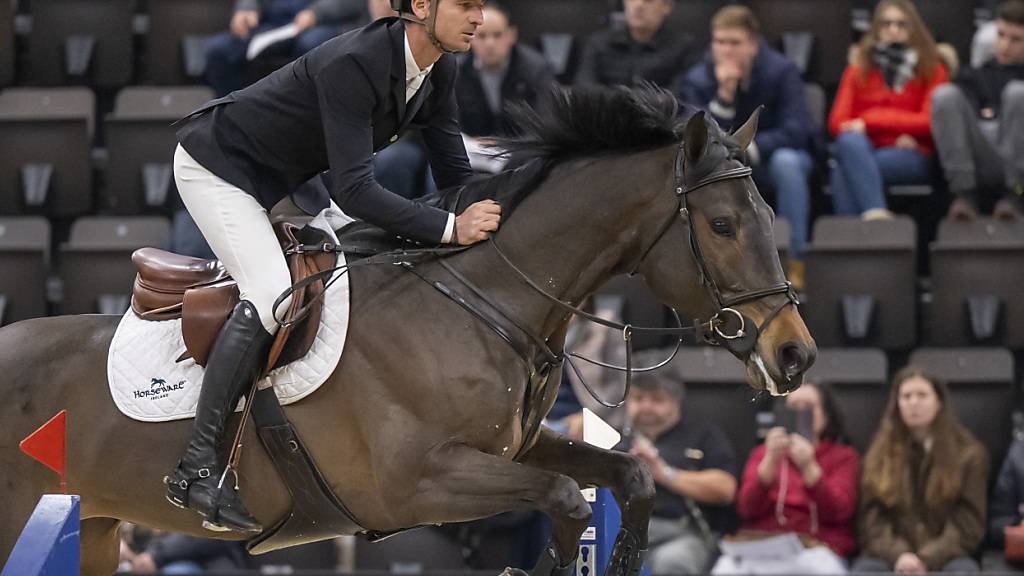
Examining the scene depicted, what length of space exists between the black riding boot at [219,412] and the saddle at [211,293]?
7cm

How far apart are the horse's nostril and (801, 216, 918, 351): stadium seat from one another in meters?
4.26

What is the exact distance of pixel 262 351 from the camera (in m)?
4.86

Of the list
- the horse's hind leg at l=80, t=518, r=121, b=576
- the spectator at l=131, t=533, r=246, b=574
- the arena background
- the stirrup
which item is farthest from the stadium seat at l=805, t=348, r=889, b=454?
the stirrup

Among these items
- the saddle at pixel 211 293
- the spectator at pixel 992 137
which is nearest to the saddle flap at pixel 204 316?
the saddle at pixel 211 293

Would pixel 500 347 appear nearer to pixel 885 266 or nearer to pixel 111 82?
pixel 885 266

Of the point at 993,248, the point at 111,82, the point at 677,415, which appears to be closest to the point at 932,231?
the point at 993,248

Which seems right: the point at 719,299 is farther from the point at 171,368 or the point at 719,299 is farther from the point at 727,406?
the point at 727,406

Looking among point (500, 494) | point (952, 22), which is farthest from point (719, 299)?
point (952, 22)

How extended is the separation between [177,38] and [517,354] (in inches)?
245

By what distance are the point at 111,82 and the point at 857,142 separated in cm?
470

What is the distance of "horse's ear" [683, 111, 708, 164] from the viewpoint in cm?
470

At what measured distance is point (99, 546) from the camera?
18.0ft

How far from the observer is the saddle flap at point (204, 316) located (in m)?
4.92

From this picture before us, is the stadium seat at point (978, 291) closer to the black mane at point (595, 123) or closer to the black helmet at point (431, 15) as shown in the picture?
the black mane at point (595, 123)
